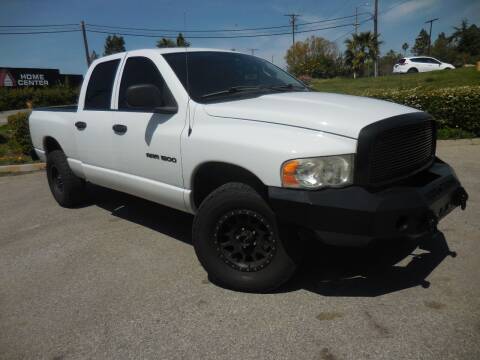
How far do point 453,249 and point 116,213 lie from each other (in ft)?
12.5

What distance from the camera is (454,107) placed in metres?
8.73

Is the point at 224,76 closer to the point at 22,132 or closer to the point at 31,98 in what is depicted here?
the point at 22,132

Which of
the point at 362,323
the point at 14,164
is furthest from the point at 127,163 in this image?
the point at 14,164

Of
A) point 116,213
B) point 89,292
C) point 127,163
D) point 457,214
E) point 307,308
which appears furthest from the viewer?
point 116,213

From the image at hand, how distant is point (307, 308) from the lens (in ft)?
9.08

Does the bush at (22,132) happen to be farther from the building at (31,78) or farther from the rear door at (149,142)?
the building at (31,78)

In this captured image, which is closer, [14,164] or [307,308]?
[307,308]

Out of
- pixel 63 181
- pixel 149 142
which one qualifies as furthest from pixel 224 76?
pixel 63 181

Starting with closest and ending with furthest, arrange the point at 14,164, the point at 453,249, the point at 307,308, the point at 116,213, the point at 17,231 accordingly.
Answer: the point at 307,308, the point at 453,249, the point at 17,231, the point at 116,213, the point at 14,164

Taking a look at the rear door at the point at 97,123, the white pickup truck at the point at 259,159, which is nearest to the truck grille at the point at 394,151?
the white pickup truck at the point at 259,159

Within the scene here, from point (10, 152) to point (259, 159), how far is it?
8970 millimetres

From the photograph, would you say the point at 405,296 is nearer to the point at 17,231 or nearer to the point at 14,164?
the point at 17,231

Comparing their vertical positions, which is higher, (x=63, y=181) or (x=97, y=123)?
(x=97, y=123)

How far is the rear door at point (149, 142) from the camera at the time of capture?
10.9ft
